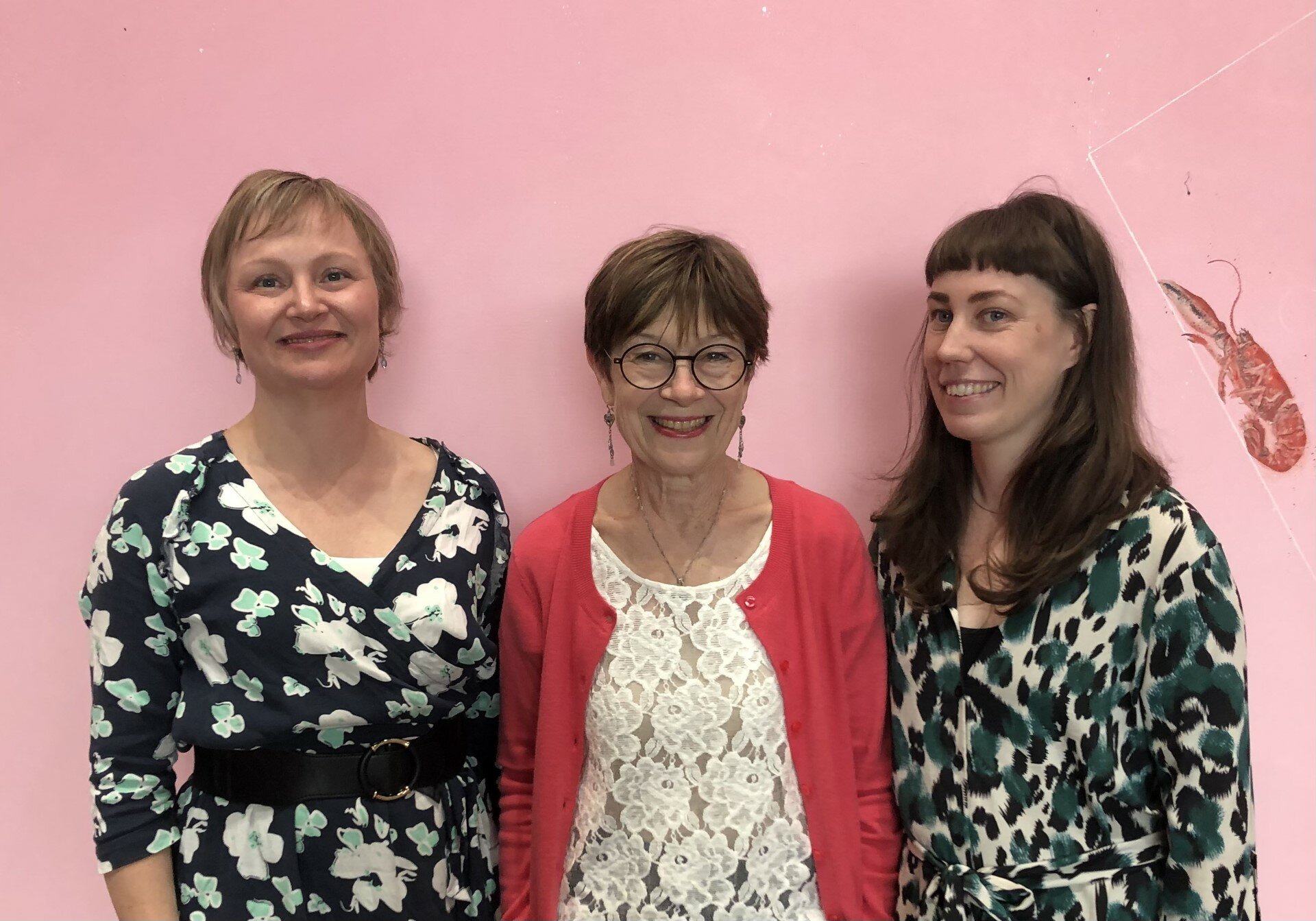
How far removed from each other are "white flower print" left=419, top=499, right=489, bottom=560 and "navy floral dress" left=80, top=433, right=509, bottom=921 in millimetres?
34

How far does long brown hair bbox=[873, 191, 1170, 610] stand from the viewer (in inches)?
55.4

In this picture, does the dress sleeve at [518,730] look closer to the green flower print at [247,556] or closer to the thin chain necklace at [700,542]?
the thin chain necklace at [700,542]

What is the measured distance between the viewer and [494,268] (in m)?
1.81

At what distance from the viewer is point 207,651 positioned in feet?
4.73

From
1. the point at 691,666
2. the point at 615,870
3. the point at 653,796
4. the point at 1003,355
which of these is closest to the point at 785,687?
the point at 691,666

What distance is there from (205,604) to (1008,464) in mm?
1229

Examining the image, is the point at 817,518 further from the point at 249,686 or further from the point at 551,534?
the point at 249,686

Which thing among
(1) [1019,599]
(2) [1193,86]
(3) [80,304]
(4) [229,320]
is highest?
(3) [80,304]

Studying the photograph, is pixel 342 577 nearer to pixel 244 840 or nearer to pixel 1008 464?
pixel 244 840

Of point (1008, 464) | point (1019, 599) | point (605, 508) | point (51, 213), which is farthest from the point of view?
point (51, 213)

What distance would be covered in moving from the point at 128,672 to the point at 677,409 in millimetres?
902

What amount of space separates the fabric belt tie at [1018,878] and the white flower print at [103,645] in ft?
4.18

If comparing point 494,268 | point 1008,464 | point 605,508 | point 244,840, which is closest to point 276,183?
point 494,268

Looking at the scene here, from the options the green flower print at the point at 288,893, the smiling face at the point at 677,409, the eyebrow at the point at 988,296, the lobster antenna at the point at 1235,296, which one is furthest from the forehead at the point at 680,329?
the lobster antenna at the point at 1235,296
